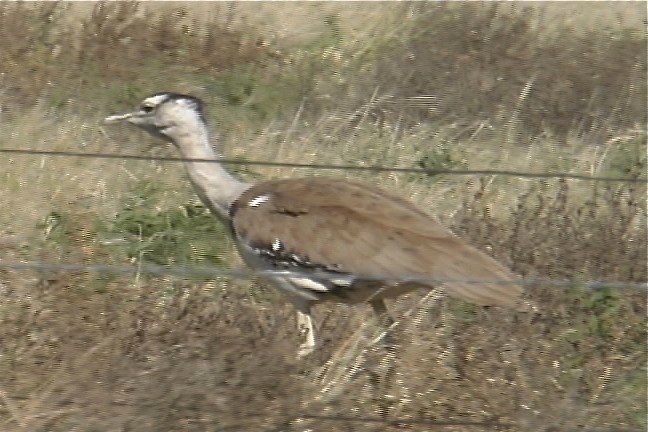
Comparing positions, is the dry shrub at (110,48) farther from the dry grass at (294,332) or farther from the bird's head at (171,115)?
the bird's head at (171,115)

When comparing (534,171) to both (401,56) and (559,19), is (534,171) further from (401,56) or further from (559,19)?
(559,19)

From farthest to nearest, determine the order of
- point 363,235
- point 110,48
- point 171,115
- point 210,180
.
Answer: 1. point 110,48
2. point 171,115
3. point 210,180
4. point 363,235

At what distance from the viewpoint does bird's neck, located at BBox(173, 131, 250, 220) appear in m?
5.74

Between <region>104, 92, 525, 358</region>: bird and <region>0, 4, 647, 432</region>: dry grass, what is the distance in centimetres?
23

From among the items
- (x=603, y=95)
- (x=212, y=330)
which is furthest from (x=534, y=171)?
(x=212, y=330)

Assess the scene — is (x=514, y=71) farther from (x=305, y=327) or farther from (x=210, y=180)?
(x=305, y=327)

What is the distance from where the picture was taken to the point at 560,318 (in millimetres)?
5742

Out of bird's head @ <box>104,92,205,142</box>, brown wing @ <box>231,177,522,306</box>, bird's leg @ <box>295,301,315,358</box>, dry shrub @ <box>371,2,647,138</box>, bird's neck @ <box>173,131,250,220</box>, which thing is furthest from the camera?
dry shrub @ <box>371,2,647,138</box>

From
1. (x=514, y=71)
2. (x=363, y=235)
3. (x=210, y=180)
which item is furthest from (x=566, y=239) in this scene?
(x=514, y=71)

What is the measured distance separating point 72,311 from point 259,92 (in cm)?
480

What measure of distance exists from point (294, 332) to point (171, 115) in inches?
47.9

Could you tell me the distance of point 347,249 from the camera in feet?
17.0

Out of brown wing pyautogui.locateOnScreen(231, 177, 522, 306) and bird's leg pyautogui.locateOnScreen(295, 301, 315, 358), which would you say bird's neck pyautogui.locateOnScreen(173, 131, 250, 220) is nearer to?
brown wing pyautogui.locateOnScreen(231, 177, 522, 306)

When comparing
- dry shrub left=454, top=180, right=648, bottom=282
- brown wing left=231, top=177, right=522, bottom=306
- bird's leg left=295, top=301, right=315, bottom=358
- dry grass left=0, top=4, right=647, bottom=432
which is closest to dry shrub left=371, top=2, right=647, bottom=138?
dry grass left=0, top=4, right=647, bottom=432
